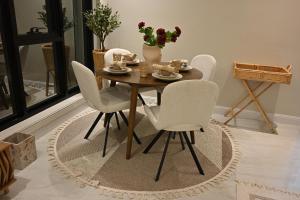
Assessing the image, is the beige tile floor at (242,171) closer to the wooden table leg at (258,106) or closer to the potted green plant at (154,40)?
the wooden table leg at (258,106)

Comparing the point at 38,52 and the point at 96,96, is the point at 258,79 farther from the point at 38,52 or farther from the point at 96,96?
the point at 38,52

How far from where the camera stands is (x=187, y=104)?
6.26 ft

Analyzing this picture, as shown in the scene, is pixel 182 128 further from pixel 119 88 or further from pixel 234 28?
pixel 234 28

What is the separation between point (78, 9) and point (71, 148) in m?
2.18

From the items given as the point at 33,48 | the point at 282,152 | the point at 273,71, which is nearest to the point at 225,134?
the point at 282,152

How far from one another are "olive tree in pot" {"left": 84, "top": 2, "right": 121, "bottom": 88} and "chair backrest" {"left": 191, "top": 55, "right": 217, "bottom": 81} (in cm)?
132

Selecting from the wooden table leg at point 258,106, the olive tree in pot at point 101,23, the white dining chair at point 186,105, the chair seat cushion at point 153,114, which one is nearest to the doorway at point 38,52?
the olive tree in pot at point 101,23

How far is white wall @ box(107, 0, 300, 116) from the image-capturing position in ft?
10.1

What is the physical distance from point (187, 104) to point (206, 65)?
1.15m

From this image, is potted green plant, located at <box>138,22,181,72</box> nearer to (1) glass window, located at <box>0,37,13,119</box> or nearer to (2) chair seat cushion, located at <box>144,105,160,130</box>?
(2) chair seat cushion, located at <box>144,105,160,130</box>

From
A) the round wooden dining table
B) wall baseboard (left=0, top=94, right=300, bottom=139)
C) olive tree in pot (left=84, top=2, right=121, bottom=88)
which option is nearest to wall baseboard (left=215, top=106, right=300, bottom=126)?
wall baseboard (left=0, top=94, right=300, bottom=139)

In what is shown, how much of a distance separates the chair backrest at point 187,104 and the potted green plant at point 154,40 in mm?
640

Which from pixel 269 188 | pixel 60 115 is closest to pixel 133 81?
pixel 60 115

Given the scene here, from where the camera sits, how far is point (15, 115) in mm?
2701
